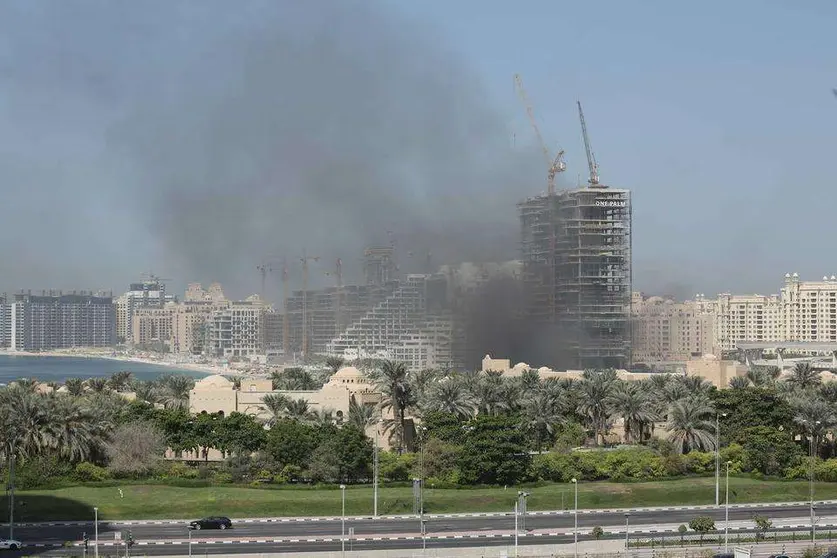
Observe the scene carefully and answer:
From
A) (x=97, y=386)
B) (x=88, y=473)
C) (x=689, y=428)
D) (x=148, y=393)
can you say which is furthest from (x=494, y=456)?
(x=97, y=386)

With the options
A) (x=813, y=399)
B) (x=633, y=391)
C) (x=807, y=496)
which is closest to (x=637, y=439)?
(x=633, y=391)

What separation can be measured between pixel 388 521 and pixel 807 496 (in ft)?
72.5

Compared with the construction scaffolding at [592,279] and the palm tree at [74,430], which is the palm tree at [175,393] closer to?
the palm tree at [74,430]

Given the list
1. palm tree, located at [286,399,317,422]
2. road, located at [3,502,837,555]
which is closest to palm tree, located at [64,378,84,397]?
palm tree, located at [286,399,317,422]

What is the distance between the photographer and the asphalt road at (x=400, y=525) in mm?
60353

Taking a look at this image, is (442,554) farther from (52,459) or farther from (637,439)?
(637,439)

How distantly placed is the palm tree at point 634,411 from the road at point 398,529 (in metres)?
18.3

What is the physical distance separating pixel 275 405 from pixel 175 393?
12.6 metres

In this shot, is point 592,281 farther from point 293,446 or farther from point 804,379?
point 293,446

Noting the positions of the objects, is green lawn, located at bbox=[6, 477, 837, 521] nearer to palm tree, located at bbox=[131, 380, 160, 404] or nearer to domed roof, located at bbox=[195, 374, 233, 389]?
domed roof, located at bbox=[195, 374, 233, 389]

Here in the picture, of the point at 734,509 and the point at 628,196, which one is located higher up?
the point at 628,196

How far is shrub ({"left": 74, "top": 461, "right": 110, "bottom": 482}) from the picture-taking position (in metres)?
71.9

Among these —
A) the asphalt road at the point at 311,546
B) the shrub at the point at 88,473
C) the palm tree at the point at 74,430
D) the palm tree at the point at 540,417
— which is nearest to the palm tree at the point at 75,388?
the palm tree at the point at 74,430

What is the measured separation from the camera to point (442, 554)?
54.1m
